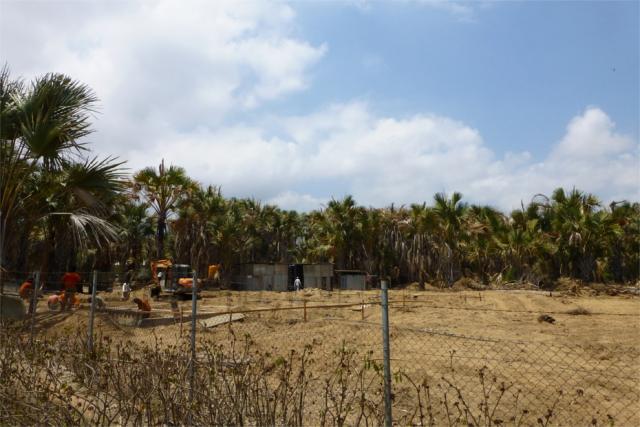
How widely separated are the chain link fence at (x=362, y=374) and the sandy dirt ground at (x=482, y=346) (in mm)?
36

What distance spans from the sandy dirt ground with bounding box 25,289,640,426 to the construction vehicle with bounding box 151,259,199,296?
14.6 feet

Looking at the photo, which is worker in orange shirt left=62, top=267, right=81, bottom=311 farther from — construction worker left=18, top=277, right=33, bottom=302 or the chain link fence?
the chain link fence

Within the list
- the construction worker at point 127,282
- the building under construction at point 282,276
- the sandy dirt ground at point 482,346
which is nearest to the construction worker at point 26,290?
the sandy dirt ground at point 482,346

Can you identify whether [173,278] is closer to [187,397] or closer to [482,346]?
[482,346]

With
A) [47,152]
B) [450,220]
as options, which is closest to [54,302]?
[47,152]

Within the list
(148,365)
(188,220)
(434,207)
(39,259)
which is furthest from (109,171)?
(434,207)

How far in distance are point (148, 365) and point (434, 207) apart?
106 feet

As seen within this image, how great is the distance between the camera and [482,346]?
10375 millimetres

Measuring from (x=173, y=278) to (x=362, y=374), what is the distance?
18690 mm

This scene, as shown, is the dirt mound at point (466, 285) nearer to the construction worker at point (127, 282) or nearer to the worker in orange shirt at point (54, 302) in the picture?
the construction worker at point (127, 282)

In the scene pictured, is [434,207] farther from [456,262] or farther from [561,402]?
[561,402]

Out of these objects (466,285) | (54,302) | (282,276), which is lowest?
(54,302)

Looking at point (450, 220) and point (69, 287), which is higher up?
point (450, 220)

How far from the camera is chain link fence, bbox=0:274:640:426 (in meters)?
4.19
